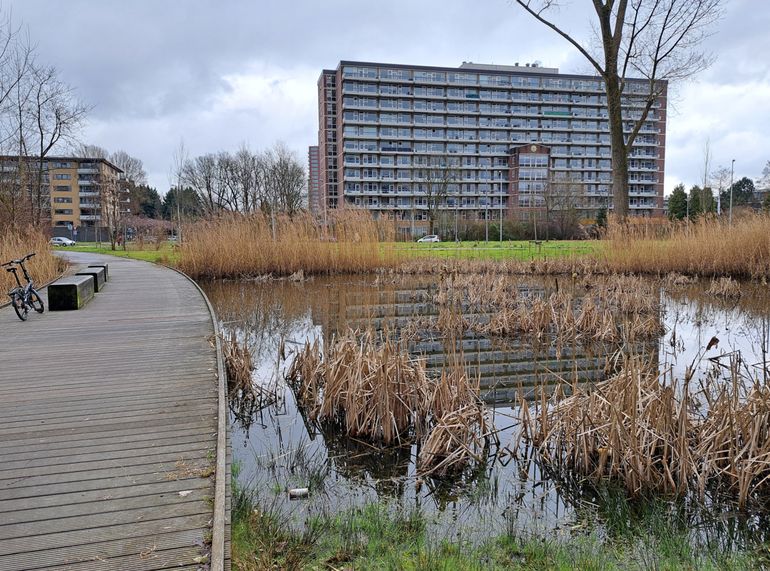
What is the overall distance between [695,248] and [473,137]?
2590 inches

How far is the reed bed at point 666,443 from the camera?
137 inches

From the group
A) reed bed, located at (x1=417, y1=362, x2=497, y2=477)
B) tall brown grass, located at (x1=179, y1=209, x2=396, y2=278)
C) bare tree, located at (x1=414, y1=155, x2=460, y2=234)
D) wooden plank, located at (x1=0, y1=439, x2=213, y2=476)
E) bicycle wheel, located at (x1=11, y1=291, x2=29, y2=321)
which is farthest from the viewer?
bare tree, located at (x1=414, y1=155, x2=460, y2=234)

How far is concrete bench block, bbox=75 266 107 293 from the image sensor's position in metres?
11.6

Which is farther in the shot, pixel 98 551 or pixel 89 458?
pixel 89 458

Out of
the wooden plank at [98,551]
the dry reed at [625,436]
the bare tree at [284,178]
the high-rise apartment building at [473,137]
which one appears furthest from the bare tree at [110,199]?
the high-rise apartment building at [473,137]

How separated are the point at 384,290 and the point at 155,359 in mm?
8567

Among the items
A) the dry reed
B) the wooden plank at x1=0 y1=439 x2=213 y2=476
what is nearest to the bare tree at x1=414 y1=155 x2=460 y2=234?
the dry reed

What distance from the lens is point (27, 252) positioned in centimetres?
1313

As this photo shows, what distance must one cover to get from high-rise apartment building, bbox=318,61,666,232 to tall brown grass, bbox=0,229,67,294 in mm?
54600

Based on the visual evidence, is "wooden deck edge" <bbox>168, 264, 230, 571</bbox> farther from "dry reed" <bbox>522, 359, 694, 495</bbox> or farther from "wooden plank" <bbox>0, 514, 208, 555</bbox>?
"dry reed" <bbox>522, 359, 694, 495</bbox>

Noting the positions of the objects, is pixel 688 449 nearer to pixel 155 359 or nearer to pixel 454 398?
pixel 454 398

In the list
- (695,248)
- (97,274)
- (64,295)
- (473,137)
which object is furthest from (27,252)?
(473,137)

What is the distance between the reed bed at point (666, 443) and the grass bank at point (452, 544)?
27 cm

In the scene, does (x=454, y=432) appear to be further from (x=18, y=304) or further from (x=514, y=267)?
(x=514, y=267)
